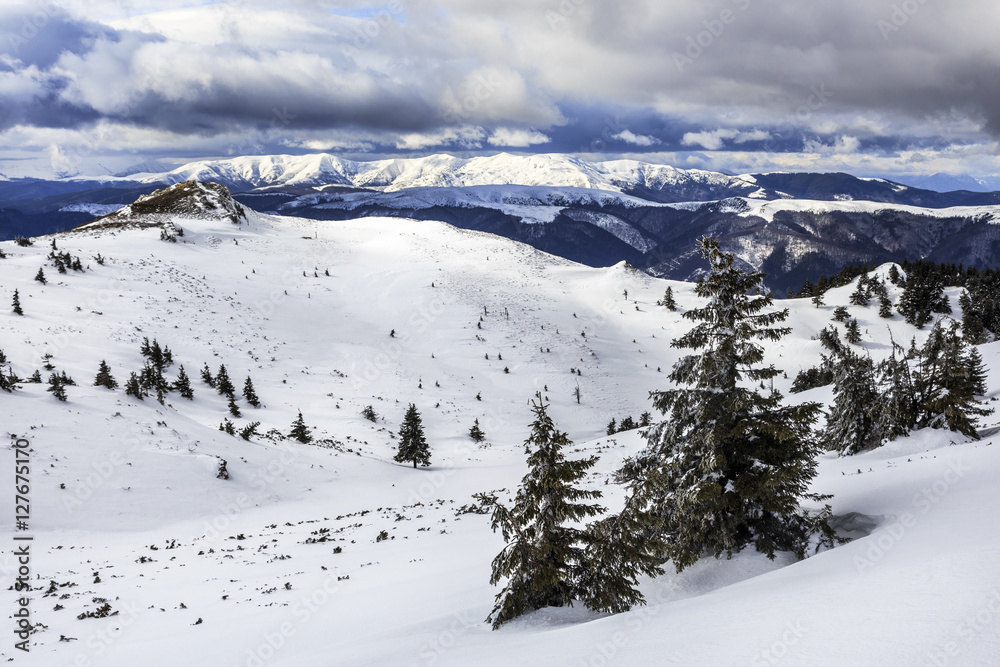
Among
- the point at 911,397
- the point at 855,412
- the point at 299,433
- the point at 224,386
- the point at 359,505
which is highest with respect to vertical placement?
the point at 224,386

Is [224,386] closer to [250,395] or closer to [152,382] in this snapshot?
[250,395]

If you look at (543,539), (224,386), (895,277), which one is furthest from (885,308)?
(543,539)

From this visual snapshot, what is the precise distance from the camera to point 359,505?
84.9ft

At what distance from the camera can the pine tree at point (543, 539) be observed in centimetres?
900

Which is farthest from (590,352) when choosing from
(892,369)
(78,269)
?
(78,269)

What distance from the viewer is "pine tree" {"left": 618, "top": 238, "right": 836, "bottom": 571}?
32.9 ft

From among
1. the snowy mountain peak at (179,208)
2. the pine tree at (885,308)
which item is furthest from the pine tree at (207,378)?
the pine tree at (885,308)

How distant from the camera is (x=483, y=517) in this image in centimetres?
2147

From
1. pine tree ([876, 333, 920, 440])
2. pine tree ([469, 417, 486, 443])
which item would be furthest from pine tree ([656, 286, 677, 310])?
pine tree ([876, 333, 920, 440])

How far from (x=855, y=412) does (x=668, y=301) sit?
64531mm

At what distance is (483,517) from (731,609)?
53.9 ft

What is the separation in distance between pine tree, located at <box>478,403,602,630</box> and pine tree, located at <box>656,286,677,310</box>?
3224 inches

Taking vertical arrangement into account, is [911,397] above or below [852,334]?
above

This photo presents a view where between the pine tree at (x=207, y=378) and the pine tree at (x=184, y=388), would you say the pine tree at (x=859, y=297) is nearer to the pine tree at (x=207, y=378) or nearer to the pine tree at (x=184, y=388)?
the pine tree at (x=207, y=378)
